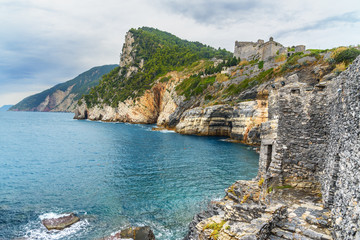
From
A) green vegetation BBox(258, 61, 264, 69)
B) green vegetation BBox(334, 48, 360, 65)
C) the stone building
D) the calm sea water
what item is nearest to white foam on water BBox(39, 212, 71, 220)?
the calm sea water

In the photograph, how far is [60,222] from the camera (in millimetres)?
16406

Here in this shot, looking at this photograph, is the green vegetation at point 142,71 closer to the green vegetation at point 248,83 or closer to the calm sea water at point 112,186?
the green vegetation at point 248,83

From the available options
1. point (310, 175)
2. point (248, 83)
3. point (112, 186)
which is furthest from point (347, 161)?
point (248, 83)

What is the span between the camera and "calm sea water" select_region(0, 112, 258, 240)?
1647 cm

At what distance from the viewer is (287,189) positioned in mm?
9859

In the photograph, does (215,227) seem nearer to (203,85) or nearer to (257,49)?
(203,85)

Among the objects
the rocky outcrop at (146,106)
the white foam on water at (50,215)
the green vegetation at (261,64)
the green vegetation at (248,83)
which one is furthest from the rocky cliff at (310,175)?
the rocky outcrop at (146,106)

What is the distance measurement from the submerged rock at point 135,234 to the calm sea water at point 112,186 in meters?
0.95

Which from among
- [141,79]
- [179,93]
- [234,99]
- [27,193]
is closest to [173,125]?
[179,93]

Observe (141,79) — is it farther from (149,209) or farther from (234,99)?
(149,209)

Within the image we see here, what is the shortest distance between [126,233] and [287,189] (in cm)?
1140

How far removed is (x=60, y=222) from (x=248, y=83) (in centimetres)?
5797

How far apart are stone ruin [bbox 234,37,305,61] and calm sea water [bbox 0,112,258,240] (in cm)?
3471

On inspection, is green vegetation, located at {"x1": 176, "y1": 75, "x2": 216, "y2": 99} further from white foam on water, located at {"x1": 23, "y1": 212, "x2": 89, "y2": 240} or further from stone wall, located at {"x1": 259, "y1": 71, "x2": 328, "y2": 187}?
stone wall, located at {"x1": 259, "y1": 71, "x2": 328, "y2": 187}
